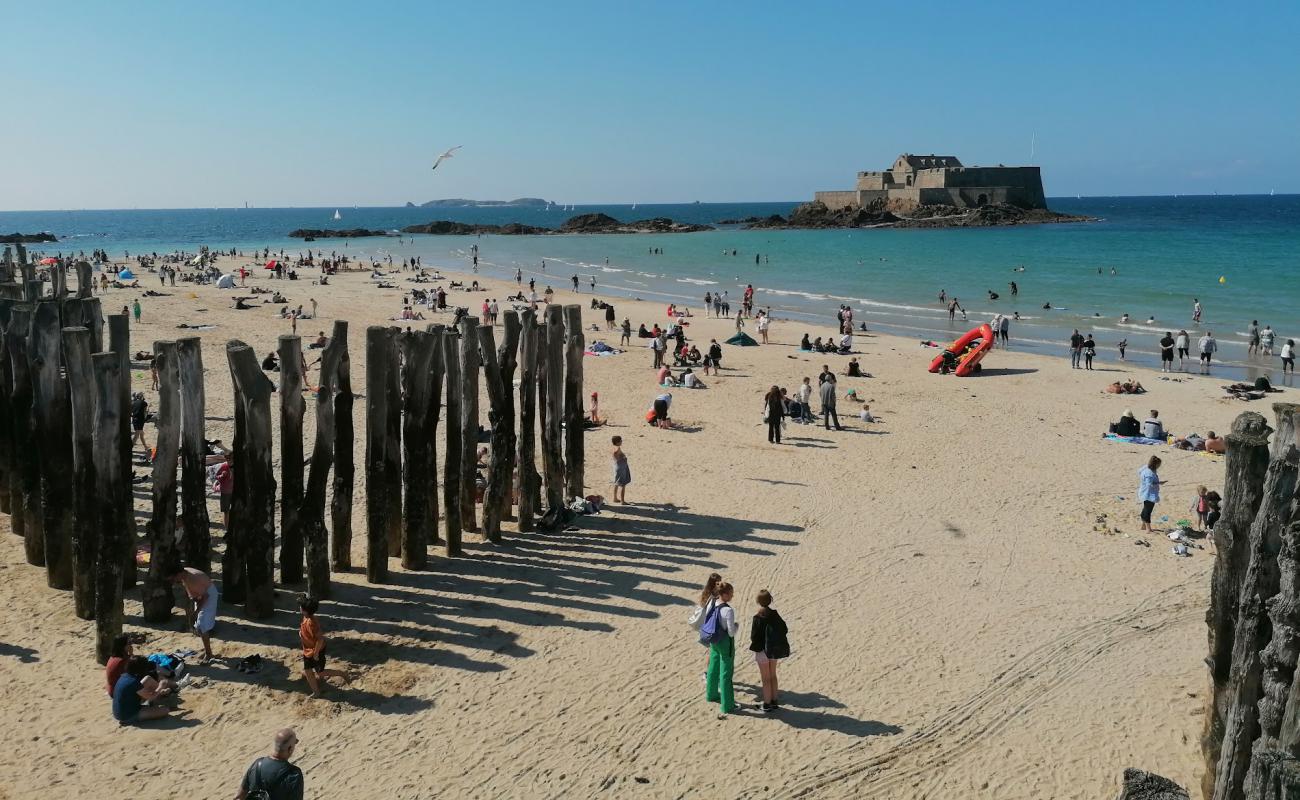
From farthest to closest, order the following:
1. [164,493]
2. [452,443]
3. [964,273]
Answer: [964,273] → [452,443] → [164,493]

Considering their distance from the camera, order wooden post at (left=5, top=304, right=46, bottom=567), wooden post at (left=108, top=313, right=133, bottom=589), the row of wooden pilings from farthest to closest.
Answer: wooden post at (left=5, top=304, right=46, bottom=567) → the row of wooden pilings → wooden post at (left=108, top=313, right=133, bottom=589)

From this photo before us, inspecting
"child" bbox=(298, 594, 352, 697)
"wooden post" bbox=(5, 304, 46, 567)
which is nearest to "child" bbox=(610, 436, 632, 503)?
"child" bbox=(298, 594, 352, 697)

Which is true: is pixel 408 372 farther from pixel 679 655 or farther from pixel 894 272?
pixel 894 272

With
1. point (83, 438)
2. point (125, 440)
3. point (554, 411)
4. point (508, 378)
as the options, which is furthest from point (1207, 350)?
point (83, 438)

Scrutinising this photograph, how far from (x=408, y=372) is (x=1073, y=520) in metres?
9.87

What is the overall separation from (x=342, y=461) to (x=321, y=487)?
0.50 meters

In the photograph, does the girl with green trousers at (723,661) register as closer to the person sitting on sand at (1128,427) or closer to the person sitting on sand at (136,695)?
the person sitting on sand at (136,695)

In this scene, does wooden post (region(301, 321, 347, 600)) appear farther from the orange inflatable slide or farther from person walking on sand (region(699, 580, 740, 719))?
the orange inflatable slide

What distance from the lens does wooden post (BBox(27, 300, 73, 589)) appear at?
10.2 metres

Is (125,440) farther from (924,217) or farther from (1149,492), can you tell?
(924,217)

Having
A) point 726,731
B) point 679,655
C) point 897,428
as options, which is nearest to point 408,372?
point 679,655

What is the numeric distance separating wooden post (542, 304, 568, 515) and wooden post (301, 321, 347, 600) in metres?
3.18

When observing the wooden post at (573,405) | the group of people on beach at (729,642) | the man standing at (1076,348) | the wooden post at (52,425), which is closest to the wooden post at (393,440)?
the wooden post at (573,405)

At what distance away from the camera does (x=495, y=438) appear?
12.6 meters
